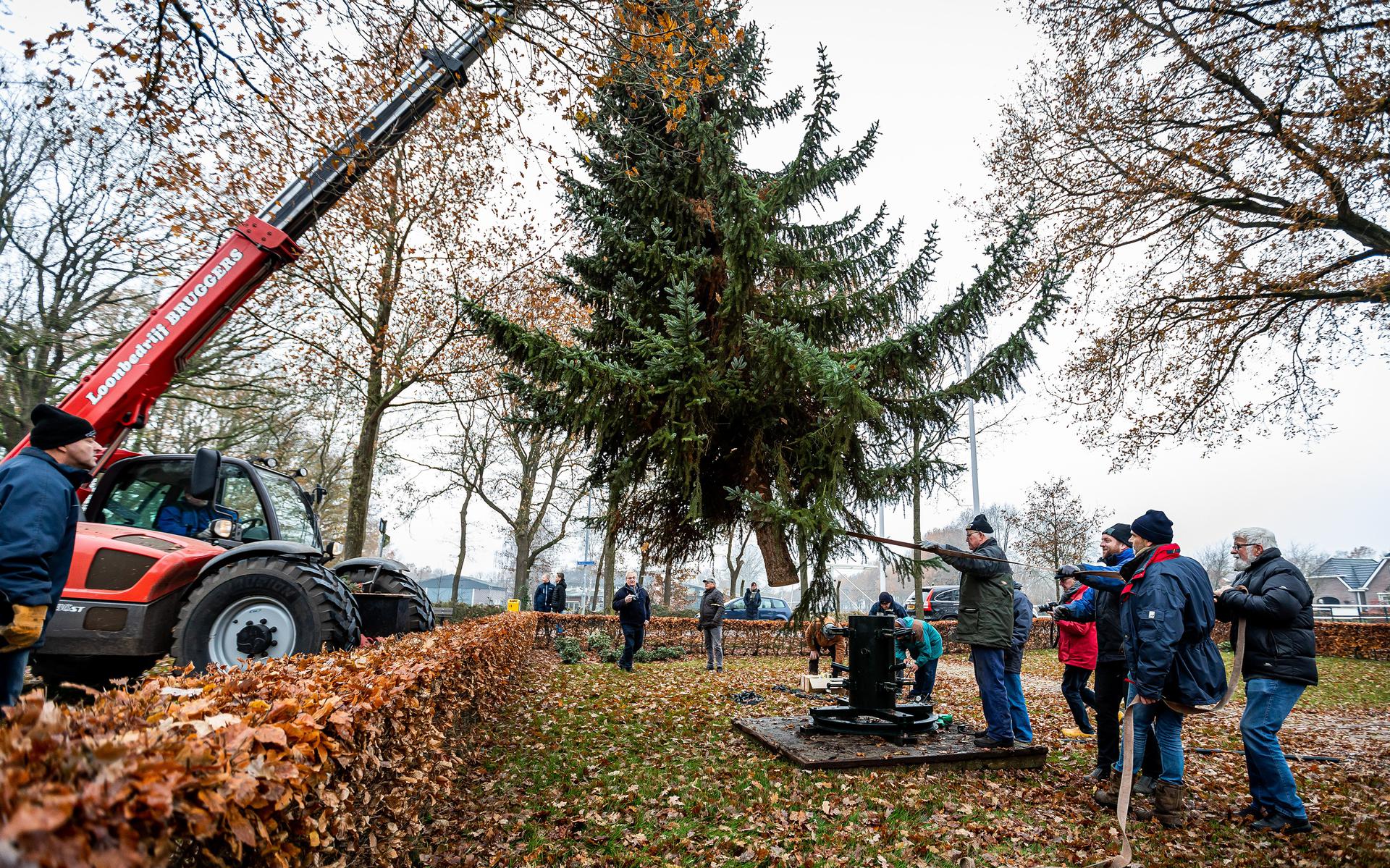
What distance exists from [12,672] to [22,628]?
0.41 metres

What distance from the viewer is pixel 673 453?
7434mm

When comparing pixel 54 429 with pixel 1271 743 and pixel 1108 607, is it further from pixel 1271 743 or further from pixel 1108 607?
pixel 1271 743

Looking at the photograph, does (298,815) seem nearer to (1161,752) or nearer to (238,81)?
(1161,752)

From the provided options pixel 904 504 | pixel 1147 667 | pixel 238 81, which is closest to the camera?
pixel 1147 667

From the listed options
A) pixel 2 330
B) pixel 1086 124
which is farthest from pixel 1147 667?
pixel 2 330

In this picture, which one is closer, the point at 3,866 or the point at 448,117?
the point at 3,866

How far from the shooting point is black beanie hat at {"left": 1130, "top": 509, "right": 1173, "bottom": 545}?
513cm

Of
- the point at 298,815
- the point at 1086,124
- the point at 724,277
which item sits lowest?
the point at 298,815

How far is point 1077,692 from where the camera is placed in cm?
764

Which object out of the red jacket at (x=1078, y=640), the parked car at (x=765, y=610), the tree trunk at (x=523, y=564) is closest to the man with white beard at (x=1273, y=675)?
the red jacket at (x=1078, y=640)

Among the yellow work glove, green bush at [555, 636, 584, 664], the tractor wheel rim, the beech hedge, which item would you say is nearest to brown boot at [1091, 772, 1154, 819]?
the beech hedge

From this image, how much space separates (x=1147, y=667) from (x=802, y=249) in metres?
6.28

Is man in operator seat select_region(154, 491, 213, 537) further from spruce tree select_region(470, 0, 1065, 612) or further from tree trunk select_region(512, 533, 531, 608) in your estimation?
tree trunk select_region(512, 533, 531, 608)

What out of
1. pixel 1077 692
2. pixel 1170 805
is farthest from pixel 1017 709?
pixel 1170 805
